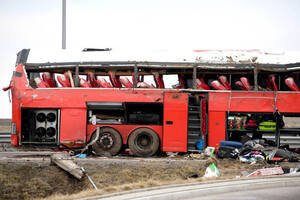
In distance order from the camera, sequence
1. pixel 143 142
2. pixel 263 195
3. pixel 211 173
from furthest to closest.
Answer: pixel 143 142 < pixel 211 173 < pixel 263 195

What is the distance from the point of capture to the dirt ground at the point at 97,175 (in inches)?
389

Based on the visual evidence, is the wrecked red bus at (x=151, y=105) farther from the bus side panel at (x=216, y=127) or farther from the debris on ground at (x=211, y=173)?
the debris on ground at (x=211, y=173)

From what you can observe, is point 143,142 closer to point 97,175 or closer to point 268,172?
point 97,175

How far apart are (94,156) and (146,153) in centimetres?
193

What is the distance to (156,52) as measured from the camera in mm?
16141

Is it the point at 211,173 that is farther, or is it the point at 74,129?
the point at 74,129

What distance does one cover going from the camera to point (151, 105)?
619 inches

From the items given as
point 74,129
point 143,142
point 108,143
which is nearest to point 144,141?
point 143,142

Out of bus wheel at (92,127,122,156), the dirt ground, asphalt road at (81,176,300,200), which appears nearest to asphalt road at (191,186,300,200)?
asphalt road at (81,176,300,200)

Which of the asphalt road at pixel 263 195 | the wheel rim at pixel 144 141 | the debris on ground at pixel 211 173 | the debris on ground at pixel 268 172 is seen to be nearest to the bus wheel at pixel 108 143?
the wheel rim at pixel 144 141

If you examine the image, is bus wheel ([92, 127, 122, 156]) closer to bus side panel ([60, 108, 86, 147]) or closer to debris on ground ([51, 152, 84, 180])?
bus side panel ([60, 108, 86, 147])

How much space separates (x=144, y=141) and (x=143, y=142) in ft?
0.17

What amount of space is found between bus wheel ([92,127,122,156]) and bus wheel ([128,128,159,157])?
49 cm

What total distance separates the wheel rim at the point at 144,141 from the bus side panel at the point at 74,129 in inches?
80.2
